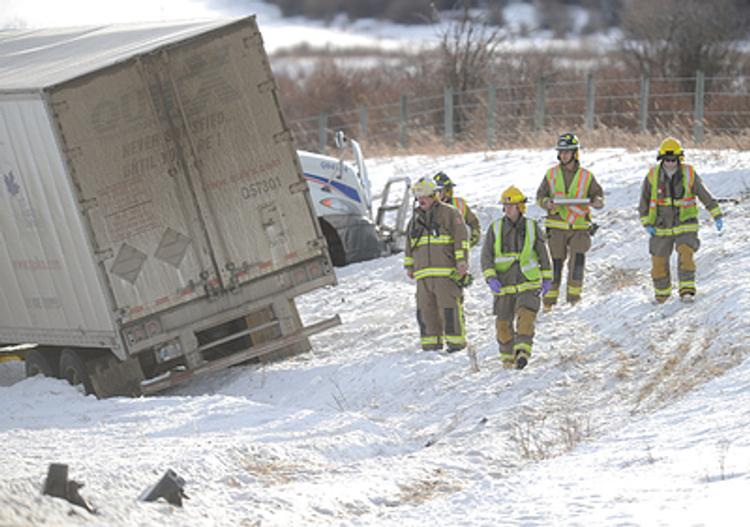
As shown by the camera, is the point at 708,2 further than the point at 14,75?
Yes

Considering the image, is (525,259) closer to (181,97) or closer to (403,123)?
(181,97)

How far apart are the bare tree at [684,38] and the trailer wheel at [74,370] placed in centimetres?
2659

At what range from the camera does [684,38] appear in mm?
39344

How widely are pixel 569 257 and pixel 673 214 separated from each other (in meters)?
1.68

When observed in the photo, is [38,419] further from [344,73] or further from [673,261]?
[344,73]

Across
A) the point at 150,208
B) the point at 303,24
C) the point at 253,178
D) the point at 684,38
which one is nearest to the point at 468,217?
the point at 253,178

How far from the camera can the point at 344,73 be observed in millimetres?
47156

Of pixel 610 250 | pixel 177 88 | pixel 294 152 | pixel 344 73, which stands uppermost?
A: pixel 177 88

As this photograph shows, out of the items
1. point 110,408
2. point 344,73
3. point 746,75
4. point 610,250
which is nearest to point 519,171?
point 610,250

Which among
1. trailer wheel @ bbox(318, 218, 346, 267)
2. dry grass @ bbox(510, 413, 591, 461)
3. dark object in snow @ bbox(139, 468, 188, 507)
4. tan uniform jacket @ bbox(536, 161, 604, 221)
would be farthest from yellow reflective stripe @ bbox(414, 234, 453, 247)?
dark object in snow @ bbox(139, 468, 188, 507)

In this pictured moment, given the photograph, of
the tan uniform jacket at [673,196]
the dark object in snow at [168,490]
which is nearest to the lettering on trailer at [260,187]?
the tan uniform jacket at [673,196]

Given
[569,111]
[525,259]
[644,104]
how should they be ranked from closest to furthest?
[525,259] < [644,104] < [569,111]

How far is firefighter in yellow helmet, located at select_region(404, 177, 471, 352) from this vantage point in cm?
1448

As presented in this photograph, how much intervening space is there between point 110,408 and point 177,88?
311 centimetres
